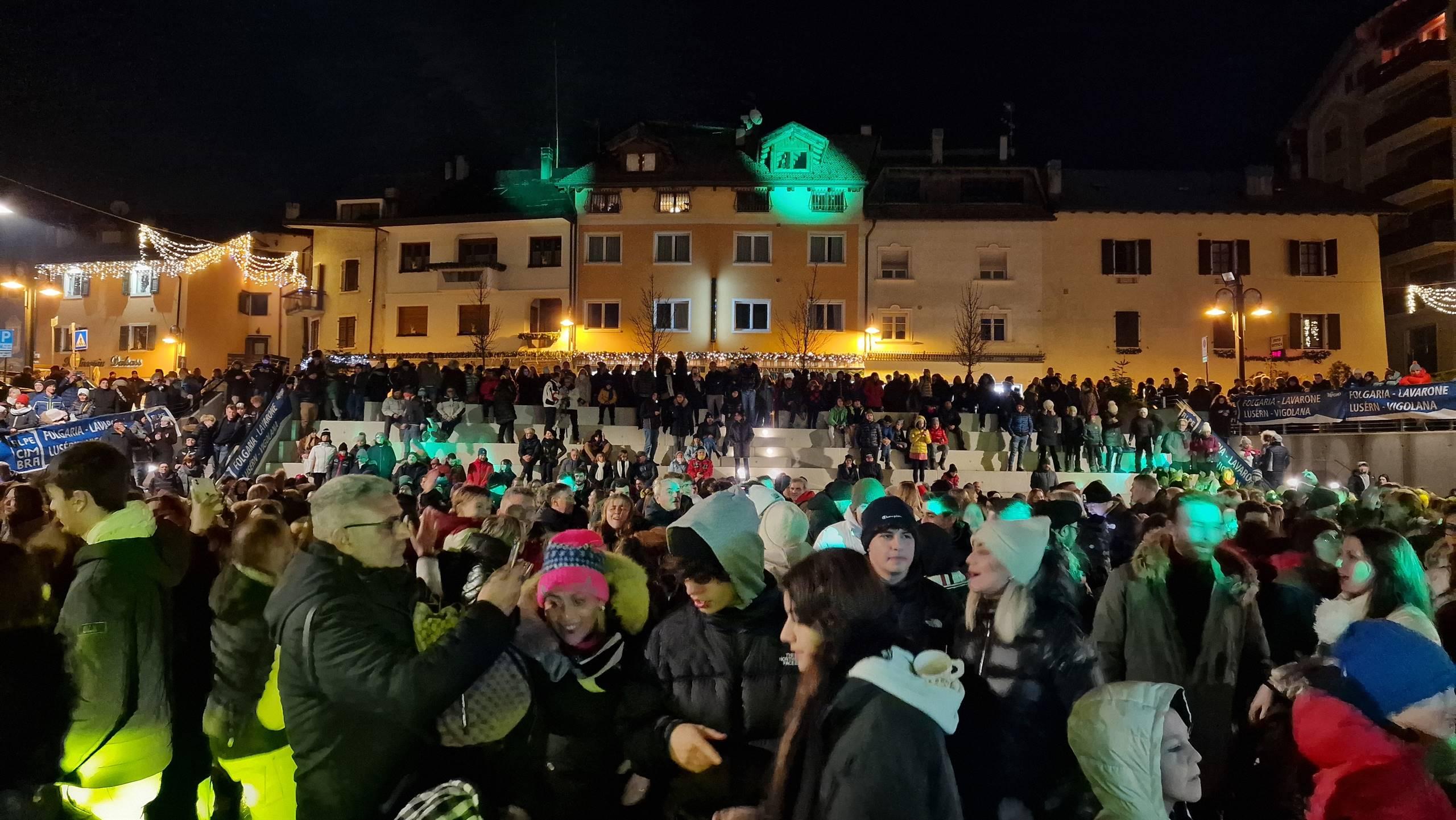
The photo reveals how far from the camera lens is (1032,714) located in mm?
3494

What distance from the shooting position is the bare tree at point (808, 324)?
119 ft

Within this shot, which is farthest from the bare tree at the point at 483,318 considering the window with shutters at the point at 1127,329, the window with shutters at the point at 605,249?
the window with shutters at the point at 1127,329

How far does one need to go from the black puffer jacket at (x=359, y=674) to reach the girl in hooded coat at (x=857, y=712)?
88 cm

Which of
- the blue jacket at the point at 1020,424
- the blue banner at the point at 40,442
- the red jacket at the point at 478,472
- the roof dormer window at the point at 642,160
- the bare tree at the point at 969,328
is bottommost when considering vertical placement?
the red jacket at the point at 478,472

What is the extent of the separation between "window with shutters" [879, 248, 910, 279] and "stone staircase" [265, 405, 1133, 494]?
1502cm

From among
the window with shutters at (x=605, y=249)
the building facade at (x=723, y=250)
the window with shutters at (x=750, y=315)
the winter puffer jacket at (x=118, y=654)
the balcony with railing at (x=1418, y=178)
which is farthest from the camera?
the window with shutters at (x=605, y=249)

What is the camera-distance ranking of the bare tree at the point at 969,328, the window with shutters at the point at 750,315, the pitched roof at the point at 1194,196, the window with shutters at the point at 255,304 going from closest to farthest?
1. the bare tree at the point at 969,328
2. the pitched roof at the point at 1194,196
3. the window with shutters at the point at 750,315
4. the window with shutters at the point at 255,304

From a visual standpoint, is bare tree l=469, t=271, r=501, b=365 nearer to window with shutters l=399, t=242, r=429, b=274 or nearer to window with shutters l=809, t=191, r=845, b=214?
window with shutters l=399, t=242, r=429, b=274

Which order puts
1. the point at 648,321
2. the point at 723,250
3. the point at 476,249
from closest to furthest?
the point at 648,321 < the point at 723,250 < the point at 476,249

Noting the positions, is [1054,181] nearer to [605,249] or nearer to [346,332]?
[605,249]

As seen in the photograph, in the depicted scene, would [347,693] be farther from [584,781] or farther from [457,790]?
[584,781]

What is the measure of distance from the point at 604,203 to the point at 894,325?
1217 cm

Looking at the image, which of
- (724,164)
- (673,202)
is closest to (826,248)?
(724,164)

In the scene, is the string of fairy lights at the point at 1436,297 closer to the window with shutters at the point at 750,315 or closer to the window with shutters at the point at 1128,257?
the window with shutters at the point at 1128,257
